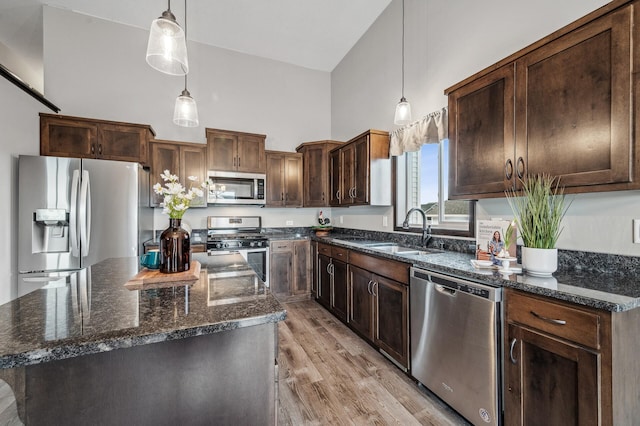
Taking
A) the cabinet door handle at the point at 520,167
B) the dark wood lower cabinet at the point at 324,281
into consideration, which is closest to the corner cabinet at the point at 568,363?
the cabinet door handle at the point at 520,167

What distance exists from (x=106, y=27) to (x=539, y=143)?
514cm

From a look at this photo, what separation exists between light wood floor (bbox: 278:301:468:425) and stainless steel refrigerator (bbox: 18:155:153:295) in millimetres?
2142

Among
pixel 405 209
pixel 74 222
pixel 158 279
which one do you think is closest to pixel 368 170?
pixel 405 209

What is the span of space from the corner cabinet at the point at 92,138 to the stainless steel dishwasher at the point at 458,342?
3542mm

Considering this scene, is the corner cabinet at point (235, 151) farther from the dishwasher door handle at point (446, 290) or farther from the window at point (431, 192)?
the dishwasher door handle at point (446, 290)

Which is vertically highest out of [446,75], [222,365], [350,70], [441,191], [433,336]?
[350,70]

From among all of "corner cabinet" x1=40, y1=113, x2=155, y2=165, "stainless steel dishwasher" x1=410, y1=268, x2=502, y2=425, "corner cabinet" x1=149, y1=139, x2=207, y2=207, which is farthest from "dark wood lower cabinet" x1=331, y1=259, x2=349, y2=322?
"corner cabinet" x1=40, y1=113, x2=155, y2=165

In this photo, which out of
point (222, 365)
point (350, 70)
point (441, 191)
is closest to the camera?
point (222, 365)

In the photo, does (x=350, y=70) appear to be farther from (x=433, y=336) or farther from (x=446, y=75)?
(x=433, y=336)

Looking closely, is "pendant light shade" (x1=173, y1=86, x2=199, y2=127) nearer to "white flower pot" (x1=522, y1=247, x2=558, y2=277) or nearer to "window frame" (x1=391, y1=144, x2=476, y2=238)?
"window frame" (x1=391, y1=144, x2=476, y2=238)

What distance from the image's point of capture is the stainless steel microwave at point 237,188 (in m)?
3.81

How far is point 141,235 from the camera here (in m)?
3.18

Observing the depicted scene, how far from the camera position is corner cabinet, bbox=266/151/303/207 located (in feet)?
13.9

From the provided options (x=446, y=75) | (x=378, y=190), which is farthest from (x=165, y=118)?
(x=446, y=75)
